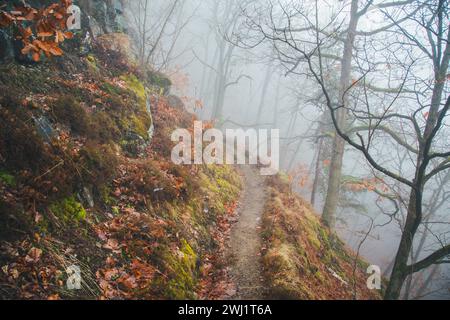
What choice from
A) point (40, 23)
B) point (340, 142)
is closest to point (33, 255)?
point (40, 23)

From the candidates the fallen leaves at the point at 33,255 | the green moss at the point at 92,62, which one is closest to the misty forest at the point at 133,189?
the fallen leaves at the point at 33,255

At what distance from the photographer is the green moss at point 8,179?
4309mm

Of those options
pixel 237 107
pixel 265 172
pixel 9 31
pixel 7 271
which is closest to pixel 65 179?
pixel 7 271

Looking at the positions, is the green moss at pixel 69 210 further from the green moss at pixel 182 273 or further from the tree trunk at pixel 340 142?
the tree trunk at pixel 340 142

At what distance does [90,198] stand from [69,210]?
55cm

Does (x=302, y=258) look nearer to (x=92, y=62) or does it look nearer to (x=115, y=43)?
(x=92, y=62)

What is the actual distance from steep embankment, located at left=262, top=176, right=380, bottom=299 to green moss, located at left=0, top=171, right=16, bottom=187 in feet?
15.9

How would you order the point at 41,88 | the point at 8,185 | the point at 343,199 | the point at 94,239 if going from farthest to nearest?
the point at 343,199, the point at 41,88, the point at 94,239, the point at 8,185

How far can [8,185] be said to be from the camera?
14.1 ft

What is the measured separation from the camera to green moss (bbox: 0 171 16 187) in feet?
14.1

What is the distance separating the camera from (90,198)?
5461 mm

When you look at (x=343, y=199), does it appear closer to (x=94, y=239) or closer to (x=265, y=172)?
(x=265, y=172)

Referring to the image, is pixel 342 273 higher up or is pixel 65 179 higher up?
pixel 65 179

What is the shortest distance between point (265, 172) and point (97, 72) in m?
9.35
